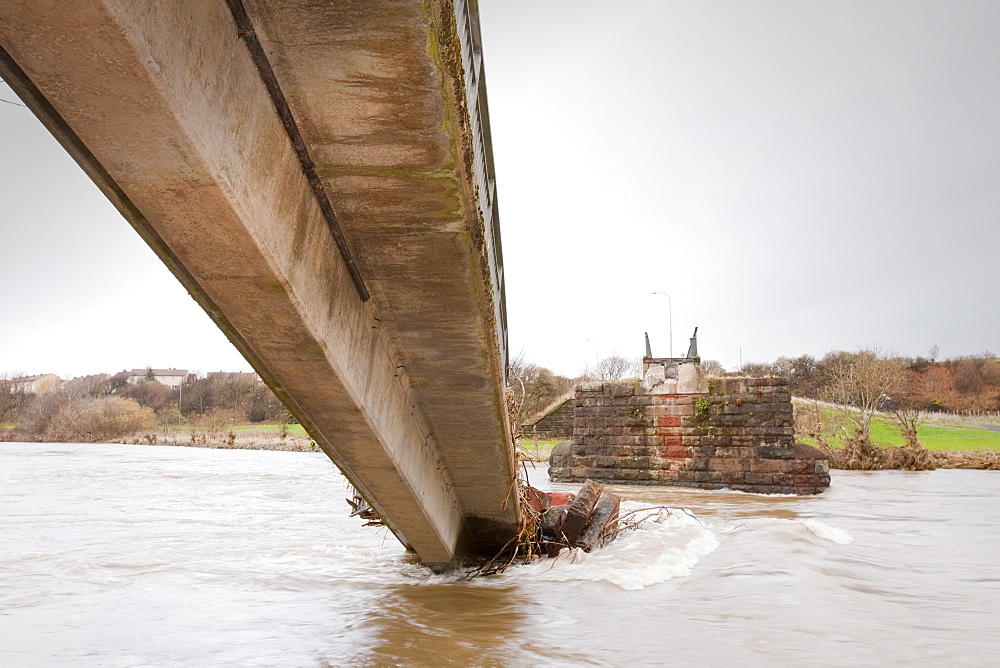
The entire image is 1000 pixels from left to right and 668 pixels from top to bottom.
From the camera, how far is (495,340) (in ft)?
14.6

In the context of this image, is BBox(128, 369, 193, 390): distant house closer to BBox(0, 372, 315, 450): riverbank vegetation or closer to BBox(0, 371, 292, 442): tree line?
BBox(0, 371, 292, 442): tree line

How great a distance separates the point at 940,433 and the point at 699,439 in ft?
105

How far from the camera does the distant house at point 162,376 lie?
92.7 m

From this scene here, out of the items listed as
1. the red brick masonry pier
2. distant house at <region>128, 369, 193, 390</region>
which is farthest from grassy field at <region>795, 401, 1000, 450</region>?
distant house at <region>128, 369, 193, 390</region>

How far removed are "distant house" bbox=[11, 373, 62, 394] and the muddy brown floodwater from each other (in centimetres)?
6746

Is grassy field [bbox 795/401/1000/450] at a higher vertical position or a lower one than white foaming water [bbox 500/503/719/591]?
lower

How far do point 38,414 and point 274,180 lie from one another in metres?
62.4

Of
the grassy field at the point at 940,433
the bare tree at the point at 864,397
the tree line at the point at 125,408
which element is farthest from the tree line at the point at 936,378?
the tree line at the point at 125,408

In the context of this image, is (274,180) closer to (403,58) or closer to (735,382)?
(403,58)

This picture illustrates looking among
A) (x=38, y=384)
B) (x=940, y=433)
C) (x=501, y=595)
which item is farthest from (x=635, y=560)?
(x=38, y=384)

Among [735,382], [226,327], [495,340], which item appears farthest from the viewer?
[735,382]

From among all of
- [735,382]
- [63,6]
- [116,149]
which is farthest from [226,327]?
[735,382]

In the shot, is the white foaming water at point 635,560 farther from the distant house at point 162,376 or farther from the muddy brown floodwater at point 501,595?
the distant house at point 162,376

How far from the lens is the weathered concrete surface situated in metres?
2.25
